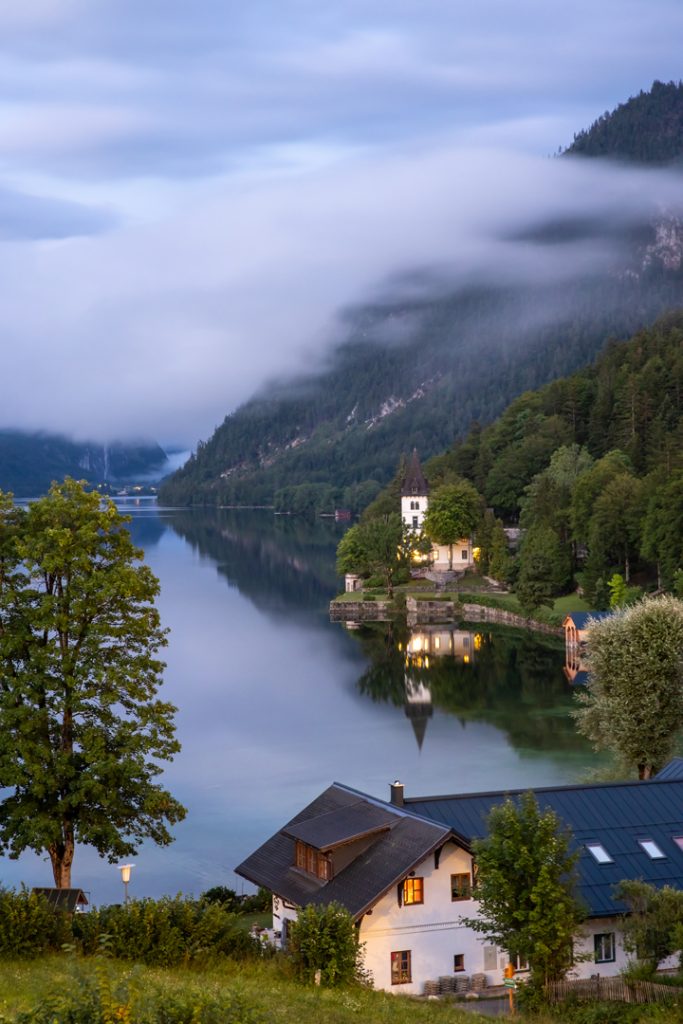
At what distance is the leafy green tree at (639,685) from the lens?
42500 mm

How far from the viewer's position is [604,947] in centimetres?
2662

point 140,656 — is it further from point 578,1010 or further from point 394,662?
point 394,662

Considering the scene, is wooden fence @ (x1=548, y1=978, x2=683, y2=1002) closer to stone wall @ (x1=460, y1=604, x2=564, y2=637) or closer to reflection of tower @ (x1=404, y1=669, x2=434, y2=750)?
reflection of tower @ (x1=404, y1=669, x2=434, y2=750)

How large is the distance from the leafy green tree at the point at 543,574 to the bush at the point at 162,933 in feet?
251

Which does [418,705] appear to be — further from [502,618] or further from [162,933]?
[162,933]

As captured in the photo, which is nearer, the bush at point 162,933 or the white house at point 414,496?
the bush at point 162,933

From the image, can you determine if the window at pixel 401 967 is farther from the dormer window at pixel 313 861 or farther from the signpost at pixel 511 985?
the signpost at pixel 511 985

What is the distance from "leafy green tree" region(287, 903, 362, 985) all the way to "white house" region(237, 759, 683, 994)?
3.11 m

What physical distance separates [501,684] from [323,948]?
166 feet

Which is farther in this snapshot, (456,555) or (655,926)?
(456,555)

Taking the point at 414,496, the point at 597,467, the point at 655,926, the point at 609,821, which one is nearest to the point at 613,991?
the point at 655,926

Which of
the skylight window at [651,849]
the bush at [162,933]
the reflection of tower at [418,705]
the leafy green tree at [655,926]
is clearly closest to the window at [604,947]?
the leafy green tree at [655,926]

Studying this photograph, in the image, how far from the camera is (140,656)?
2998 cm

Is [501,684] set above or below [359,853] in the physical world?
above
